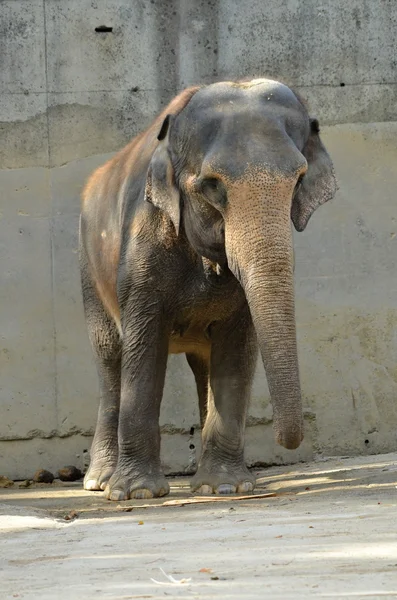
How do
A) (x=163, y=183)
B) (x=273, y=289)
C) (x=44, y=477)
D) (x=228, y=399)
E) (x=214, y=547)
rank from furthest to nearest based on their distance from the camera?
(x=44, y=477), (x=228, y=399), (x=163, y=183), (x=273, y=289), (x=214, y=547)

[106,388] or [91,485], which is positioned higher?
[106,388]

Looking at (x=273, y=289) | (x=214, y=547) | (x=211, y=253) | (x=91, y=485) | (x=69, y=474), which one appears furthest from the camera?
(x=69, y=474)

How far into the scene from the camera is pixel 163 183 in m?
6.50

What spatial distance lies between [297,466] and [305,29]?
284 cm

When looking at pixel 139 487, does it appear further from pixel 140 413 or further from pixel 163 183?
pixel 163 183

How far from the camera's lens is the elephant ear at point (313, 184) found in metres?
6.35

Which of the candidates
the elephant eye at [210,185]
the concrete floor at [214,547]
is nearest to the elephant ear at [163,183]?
the elephant eye at [210,185]

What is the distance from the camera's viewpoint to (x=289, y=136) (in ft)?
20.6

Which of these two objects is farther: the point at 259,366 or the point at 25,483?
the point at 259,366

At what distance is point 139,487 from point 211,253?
46.1 inches

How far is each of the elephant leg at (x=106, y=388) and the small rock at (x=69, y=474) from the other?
2.05 ft

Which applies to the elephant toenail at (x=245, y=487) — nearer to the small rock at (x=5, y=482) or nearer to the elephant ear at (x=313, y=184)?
the elephant ear at (x=313, y=184)

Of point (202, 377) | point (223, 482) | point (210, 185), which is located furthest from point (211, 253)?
point (202, 377)

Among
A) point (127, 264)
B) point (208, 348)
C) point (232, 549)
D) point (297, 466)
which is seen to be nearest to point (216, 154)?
point (127, 264)
